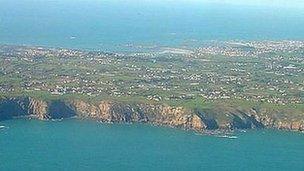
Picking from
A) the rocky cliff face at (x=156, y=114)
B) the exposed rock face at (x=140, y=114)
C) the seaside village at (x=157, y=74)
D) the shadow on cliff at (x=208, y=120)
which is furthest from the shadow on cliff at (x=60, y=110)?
the shadow on cliff at (x=208, y=120)

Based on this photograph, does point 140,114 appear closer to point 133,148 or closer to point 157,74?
point 133,148

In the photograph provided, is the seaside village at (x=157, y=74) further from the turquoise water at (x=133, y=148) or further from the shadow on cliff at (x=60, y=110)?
the turquoise water at (x=133, y=148)

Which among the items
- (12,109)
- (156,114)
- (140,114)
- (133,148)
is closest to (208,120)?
(156,114)

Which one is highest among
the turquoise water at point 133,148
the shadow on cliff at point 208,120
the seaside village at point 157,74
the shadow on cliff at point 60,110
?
the seaside village at point 157,74

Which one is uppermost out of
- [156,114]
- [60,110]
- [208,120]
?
[60,110]

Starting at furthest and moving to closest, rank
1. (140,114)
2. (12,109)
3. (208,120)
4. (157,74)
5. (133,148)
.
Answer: (157,74), (12,109), (140,114), (208,120), (133,148)

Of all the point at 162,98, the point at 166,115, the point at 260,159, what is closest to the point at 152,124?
the point at 166,115
